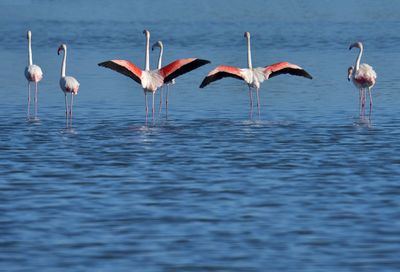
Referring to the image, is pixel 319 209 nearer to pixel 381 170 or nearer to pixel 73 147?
pixel 381 170

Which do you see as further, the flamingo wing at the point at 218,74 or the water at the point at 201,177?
the flamingo wing at the point at 218,74

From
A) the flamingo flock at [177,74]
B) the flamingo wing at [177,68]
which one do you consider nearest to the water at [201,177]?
the flamingo flock at [177,74]

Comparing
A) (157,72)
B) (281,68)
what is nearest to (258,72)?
(281,68)

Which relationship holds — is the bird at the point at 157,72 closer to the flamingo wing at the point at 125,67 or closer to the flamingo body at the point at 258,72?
the flamingo wing at the point at 125,67

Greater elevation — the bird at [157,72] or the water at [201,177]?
the bird at [157,72]

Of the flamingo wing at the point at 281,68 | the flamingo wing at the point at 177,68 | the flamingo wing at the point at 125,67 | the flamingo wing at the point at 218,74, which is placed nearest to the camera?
the flamingo wing at the point at 125,67

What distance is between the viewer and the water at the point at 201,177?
8656 millimetres

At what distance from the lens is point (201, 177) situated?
1227 cm

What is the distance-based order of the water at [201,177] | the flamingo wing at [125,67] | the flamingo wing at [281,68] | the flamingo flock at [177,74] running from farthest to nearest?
the flamingo wing at [281,68], the flamingo flock at [177,74], the flamingo wing at [125,67], the water at [201,177]

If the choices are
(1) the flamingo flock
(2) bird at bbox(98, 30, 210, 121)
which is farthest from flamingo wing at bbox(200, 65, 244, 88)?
(2) bird at bbox(98, 30, 210, 121)

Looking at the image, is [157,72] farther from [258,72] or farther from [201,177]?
[201,177]

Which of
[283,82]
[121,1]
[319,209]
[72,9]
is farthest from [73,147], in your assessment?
[121,1]

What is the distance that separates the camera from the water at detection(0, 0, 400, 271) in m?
8.66

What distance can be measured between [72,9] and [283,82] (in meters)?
42.6
